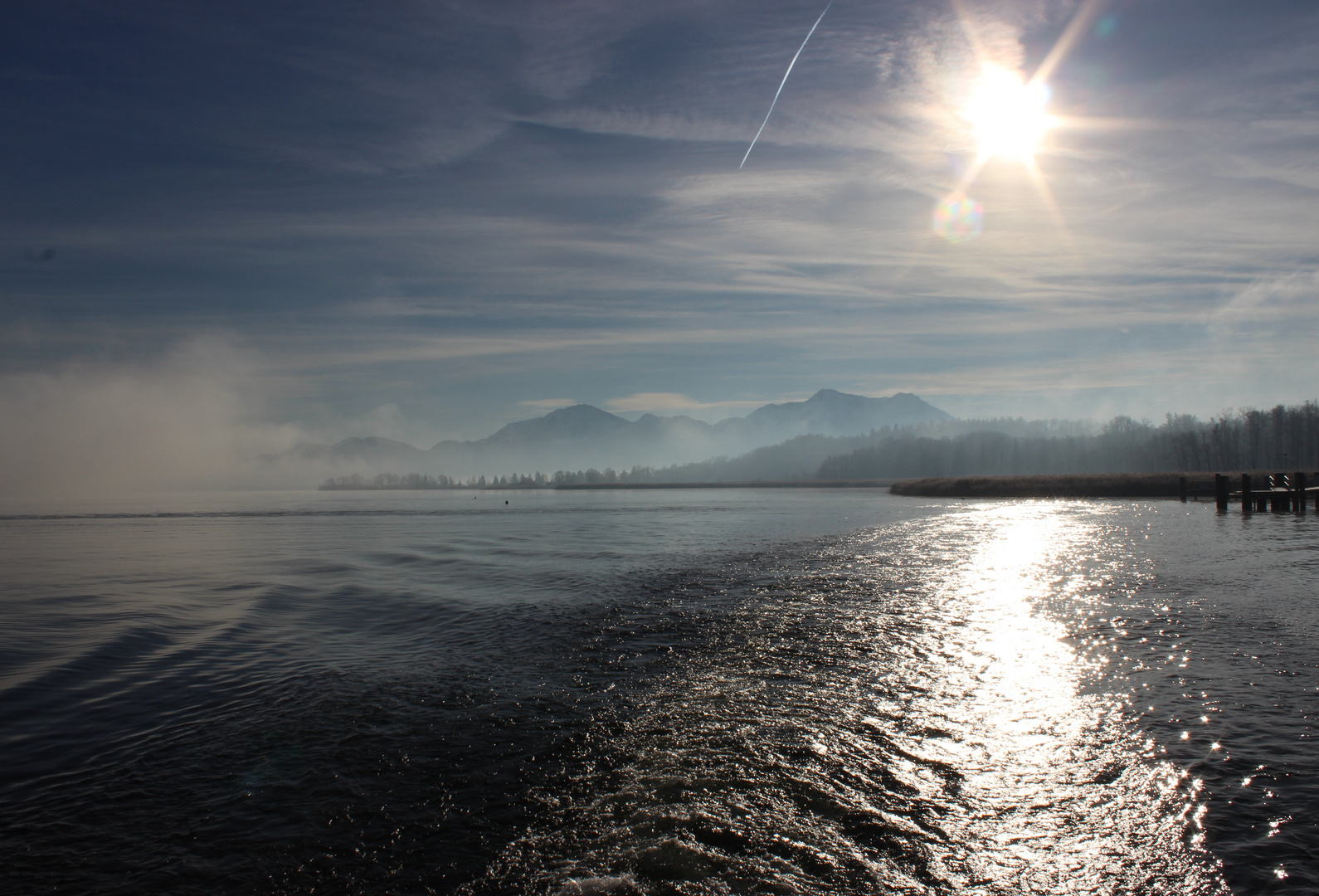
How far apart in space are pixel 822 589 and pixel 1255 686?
476 inches

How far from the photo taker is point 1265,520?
48.5 metres

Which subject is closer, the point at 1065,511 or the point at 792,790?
the point at 792,790

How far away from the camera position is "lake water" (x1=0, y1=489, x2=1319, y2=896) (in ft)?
22.3

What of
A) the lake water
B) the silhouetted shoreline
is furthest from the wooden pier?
the lake water

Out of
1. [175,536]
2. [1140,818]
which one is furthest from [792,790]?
[175,536]

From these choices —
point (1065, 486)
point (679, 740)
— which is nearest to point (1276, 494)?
point (1065, 486)

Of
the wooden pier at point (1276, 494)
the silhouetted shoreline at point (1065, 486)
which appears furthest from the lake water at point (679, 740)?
the silhouetted shoreline at point (1065, 486)

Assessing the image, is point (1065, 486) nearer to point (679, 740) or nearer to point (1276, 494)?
point (1276, 494)

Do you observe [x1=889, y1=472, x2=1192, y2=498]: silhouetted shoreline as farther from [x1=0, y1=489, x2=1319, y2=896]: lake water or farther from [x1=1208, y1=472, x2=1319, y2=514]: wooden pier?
[x1=0, y1=489, x2=1319, y2=896]: lake water

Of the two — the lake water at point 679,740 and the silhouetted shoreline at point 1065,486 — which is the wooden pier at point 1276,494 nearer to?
the silhouetted shoreline at point 1065,486

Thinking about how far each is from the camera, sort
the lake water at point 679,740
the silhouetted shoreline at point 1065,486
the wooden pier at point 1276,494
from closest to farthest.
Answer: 1. the lake water at point 679,740
2. the wooden pier at point 1276,494
3. the silhouetted shoreline at point 1065,486

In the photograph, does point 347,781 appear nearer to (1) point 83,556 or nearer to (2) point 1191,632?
(2) point 1191,632

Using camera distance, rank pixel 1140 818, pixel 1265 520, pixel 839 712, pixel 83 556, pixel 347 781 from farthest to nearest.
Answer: pixel 1265 520, pixel 83 556, pixel 839 712, pixel 347 781, pixel 1140 818

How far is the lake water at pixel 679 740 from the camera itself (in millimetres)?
Answer: 6801
